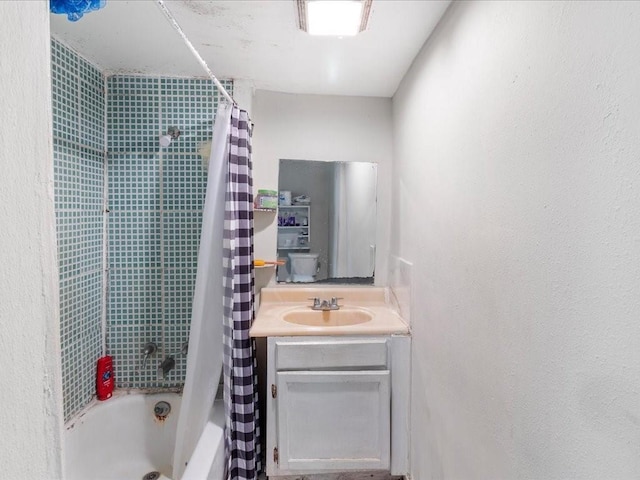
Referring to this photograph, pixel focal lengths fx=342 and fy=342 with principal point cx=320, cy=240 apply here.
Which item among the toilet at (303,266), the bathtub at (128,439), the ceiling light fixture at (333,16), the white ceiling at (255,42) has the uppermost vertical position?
the white ceiling at (255,42)

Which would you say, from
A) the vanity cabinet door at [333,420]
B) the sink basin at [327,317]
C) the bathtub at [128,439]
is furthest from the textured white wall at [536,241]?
the bathtub at [128,439]

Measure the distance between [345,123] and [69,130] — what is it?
1399 millimetres

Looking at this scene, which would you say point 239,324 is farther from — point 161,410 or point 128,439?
point 128,439

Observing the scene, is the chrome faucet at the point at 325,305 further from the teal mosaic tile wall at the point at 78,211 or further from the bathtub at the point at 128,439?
the teal mosaic tile wall at the point at 78,211

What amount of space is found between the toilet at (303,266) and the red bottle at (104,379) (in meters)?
1.07

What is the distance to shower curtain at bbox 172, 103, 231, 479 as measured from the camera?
1.54m

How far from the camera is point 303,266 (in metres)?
2.06

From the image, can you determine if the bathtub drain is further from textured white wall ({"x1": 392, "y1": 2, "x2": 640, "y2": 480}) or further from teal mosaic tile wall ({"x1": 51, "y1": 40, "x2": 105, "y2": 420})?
textured white wall ({"x1": 392, "y1": 2, "x2": 640, "y2": 480})

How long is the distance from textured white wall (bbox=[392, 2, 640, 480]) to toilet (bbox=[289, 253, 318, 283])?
874mm

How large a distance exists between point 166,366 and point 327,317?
90 centimetres

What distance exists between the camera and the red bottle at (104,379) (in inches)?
68.7

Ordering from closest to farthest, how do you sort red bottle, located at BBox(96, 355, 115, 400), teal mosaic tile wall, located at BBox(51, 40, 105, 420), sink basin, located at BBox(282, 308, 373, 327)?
1. teal mosaic tile wall, located at BBox(51, 40, 105, 420)
2. red bottle, located at BBox(96, 355, 115, 400)
3. sink basin, located at BBox(282, 308, 373, 327)

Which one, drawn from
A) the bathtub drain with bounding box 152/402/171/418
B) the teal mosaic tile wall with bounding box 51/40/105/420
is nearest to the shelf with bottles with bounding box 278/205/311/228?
the teal mosaic tile wall with bounding box 51/40/105/420

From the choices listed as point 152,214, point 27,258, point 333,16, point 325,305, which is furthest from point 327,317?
point 27,258
